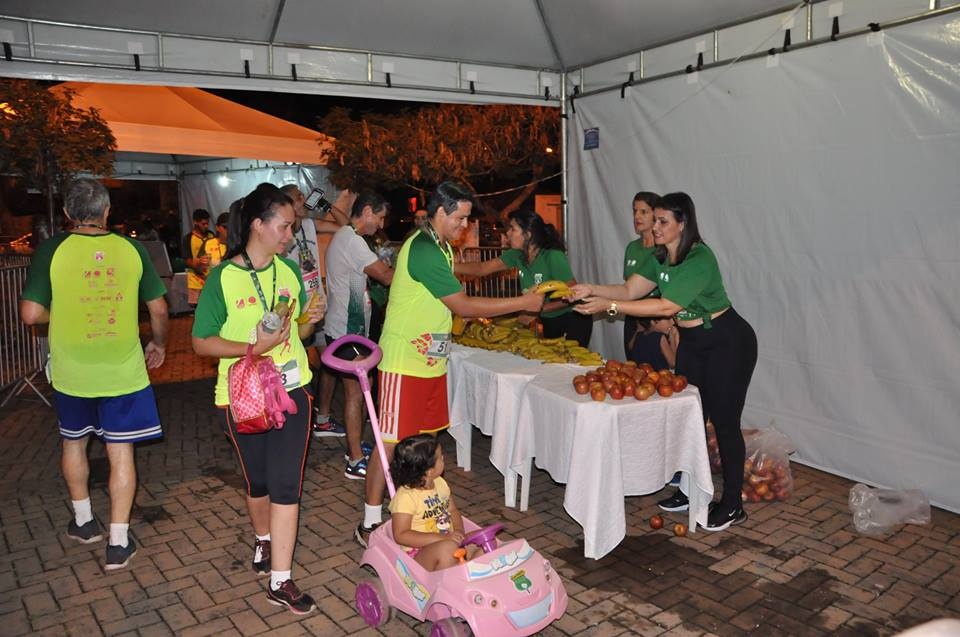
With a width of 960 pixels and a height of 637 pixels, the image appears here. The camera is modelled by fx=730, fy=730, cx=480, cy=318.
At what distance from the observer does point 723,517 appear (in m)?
4.70

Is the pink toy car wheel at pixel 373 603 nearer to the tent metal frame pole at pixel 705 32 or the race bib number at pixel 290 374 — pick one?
the race bib number at pixel 290 374

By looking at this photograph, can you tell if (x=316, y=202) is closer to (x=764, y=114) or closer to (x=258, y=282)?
(x=258, y=282)

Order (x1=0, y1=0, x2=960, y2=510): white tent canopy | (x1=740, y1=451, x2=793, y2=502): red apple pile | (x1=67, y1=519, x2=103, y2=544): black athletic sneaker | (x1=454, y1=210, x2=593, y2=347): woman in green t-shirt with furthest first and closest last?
(x1=454, y1=210, x2=593, y2=347): woman in green t-shirt < (x1=740, y1=451, x2=793, y2=502): red apple pile < (x1=0, y1=0, x2=960, y2=510): white tent canopy < (x1=67, y1=519, x2=103, y2=544): black athletic sneaker

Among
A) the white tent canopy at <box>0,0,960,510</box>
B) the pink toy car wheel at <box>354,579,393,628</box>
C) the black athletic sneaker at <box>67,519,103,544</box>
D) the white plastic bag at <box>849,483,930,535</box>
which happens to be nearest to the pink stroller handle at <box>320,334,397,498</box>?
the pink toy car wheel at <box>354,579,393,628</box>

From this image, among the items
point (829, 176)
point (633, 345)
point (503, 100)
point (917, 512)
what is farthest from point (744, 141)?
point (917, 512)

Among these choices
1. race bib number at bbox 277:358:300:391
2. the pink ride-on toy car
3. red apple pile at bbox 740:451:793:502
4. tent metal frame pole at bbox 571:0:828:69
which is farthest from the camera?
tent metal frame pole at bbox 571:0:828:69

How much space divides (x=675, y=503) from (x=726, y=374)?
3.46ft

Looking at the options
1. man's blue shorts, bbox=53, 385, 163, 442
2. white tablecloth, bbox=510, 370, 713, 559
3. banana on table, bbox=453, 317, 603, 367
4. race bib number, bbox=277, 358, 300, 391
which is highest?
race bib number, bbox=277, 358, 300, 391

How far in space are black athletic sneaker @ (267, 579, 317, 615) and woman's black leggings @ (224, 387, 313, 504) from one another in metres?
0.50

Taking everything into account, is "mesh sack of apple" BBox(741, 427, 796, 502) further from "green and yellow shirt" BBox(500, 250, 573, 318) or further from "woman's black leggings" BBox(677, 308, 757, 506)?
"green and yellow shirt" BBox(500, 250, 573, 318)

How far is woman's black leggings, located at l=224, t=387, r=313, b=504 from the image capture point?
11.5 ft

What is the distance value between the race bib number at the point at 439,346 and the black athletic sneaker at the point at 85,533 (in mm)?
2500

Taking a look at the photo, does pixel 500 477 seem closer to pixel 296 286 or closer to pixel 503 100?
pixel 296 286

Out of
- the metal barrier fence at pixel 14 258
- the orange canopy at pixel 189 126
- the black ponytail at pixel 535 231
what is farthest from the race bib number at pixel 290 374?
the metal barrier fence at pixel 14 258
